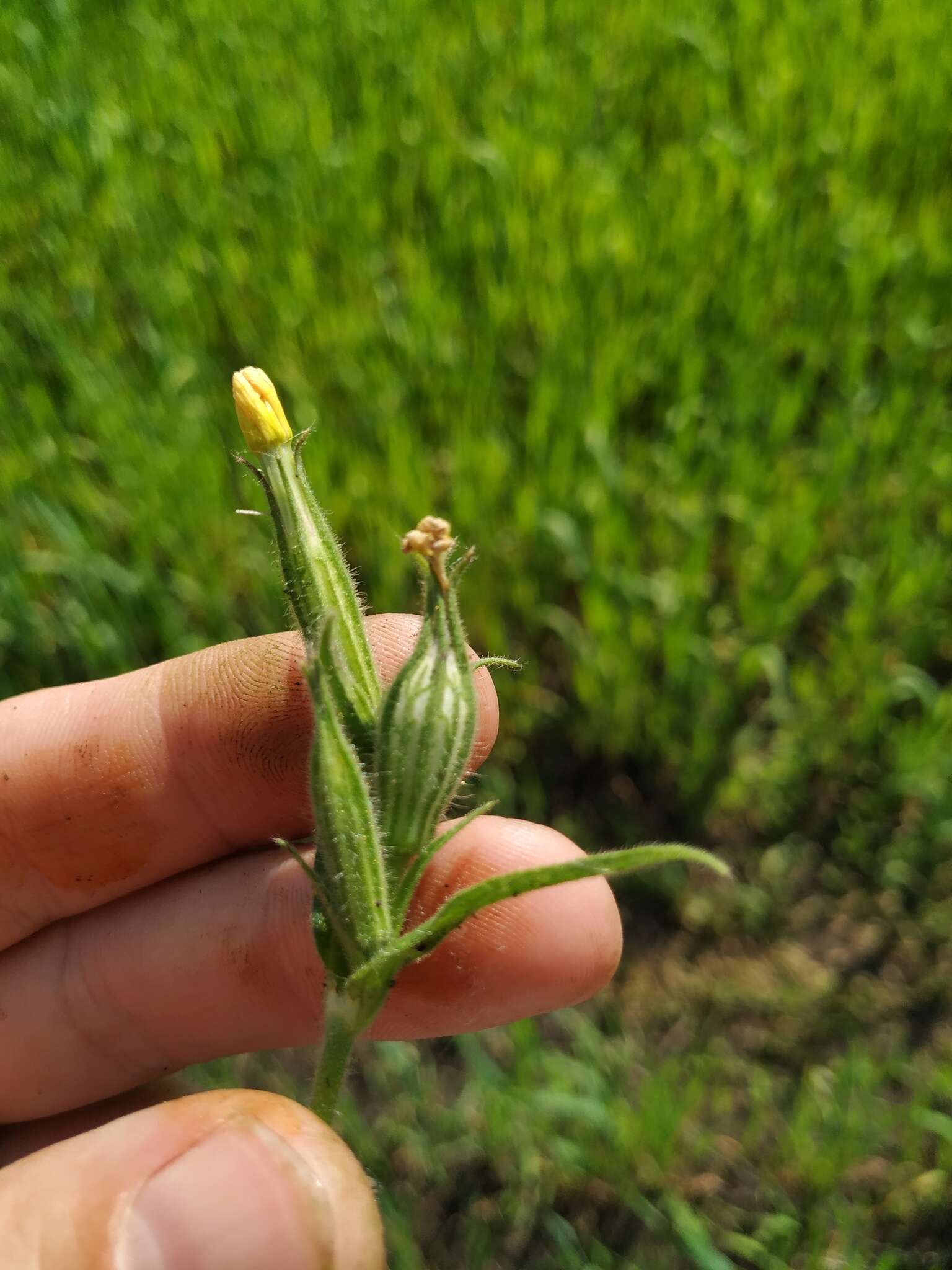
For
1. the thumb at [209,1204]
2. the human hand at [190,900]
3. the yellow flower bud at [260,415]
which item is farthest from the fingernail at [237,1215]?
the yellow flower bud at [260,415]

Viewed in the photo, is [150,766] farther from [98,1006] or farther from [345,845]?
[345,845]

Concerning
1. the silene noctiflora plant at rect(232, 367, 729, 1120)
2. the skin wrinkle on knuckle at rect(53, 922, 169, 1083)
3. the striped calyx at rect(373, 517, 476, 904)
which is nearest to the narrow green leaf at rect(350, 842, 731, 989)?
the silene noctiflora plant at rect(232, 367, 729, 1120)

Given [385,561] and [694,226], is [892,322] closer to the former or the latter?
[694,226]

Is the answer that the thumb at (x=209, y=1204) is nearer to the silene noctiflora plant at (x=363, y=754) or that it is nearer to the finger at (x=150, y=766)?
the silene noctiflora plant at (x=363, y=754)

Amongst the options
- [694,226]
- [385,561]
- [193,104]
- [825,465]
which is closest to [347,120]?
[193,104]

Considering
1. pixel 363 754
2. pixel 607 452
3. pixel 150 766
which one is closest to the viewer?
pixel 363 754

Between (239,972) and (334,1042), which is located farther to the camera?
(239,972)

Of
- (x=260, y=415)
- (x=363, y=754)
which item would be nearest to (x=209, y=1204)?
(x=363, y=754)
